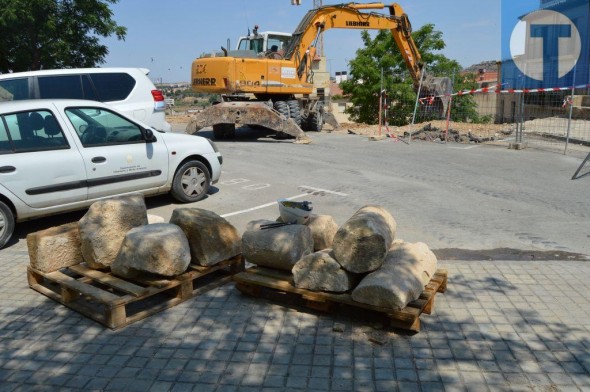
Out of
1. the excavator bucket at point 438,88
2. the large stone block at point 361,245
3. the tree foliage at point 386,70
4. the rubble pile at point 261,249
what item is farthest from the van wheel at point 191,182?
the tree foliage at point 386,70

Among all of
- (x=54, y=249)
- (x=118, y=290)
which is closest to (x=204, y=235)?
(x=118, y=290)

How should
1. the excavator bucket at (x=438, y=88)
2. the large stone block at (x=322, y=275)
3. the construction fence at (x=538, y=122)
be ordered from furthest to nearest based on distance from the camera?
the excavator bucket at (x=438, y=88), the construction fence at (x=538, y=122), the large stone block at (x=322, y=275)

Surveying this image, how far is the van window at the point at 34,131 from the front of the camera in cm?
626

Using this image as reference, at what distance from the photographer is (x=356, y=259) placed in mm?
4148

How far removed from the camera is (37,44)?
18609 millimetres

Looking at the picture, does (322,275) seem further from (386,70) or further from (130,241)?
(386,70)

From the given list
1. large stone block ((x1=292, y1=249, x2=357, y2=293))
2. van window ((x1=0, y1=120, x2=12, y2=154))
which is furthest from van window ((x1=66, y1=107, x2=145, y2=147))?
large stone block ((x1=292, y1=249, x2=357, y2=293))

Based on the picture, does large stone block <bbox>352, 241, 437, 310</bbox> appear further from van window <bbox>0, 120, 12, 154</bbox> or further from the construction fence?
the construction fence

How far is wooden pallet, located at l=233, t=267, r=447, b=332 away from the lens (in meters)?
3.96

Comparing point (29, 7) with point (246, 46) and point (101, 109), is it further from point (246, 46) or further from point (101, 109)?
point (101, 109)

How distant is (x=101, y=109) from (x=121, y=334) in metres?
3.95

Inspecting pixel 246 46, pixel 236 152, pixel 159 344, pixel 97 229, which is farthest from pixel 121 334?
pixel 246 46

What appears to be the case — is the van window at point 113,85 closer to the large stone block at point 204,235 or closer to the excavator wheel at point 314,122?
the large stone block at point 204,235

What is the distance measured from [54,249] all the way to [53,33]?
53.2 feet
